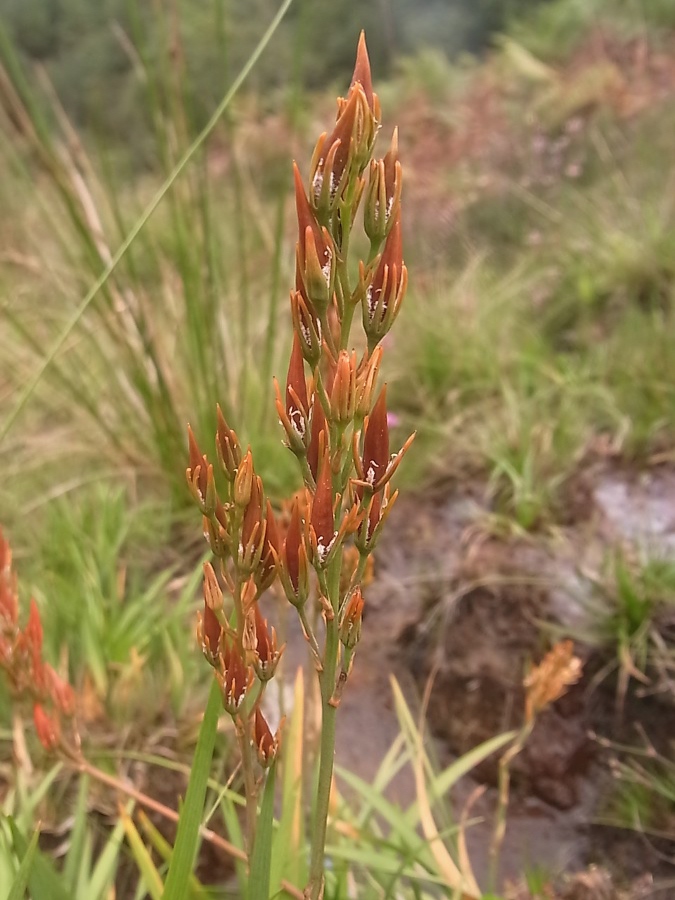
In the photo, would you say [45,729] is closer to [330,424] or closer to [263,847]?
[263,847]

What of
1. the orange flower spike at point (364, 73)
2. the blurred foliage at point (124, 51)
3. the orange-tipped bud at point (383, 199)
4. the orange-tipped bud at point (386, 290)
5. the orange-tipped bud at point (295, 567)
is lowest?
the orange-tipped bud at point (295, 567)

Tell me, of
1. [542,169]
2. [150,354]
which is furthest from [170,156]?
[542,169]

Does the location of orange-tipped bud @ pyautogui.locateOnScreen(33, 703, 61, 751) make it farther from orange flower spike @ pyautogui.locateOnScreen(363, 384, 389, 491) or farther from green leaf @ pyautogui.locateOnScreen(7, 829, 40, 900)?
orange flower spike @ pyautogui.locateOnScreen(363, 384, 389, 491)

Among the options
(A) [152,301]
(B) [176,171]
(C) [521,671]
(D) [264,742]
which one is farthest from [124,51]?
(D) [264,742]

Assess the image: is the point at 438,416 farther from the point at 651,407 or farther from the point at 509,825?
the point at 509,825

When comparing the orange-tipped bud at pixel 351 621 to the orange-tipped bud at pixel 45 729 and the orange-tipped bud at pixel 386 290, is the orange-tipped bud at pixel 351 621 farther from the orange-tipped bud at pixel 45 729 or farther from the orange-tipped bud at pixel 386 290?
the orange-tipped bud at pixel 45 729

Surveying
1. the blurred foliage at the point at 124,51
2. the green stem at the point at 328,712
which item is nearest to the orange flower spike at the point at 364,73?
the green stem at the point at 328,712
